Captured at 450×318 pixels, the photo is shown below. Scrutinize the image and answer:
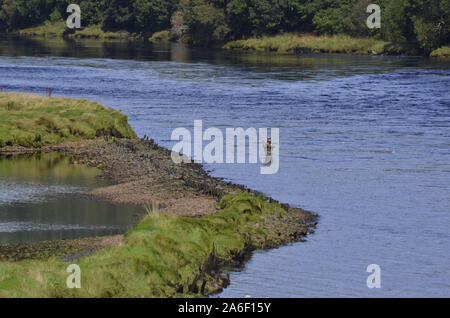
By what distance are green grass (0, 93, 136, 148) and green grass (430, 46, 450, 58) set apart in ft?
298

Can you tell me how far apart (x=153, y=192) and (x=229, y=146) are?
16.6 metres

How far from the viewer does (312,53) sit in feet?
538

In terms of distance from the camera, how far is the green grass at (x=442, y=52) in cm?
14012

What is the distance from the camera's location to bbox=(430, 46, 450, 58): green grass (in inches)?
5517

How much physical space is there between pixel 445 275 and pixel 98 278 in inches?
511

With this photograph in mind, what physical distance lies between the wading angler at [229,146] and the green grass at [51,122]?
4897 mm

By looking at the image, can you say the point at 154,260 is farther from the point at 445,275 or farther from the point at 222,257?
the point at 445,275

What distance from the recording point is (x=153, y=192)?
42.0 m

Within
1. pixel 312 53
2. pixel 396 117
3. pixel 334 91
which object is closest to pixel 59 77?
pixel 334 91

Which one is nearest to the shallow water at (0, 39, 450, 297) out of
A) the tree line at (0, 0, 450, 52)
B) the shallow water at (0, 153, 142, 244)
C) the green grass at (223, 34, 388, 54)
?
the shallow water at (0, 153, 142, 244)

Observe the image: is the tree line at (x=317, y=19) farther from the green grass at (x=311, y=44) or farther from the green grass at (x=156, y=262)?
the green grass at (x=156, y=262)

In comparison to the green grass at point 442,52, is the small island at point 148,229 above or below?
below

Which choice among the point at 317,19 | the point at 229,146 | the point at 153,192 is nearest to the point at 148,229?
the point at 153,192

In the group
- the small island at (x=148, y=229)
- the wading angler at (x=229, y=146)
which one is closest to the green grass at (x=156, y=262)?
the small island at (x=148, y=229)
